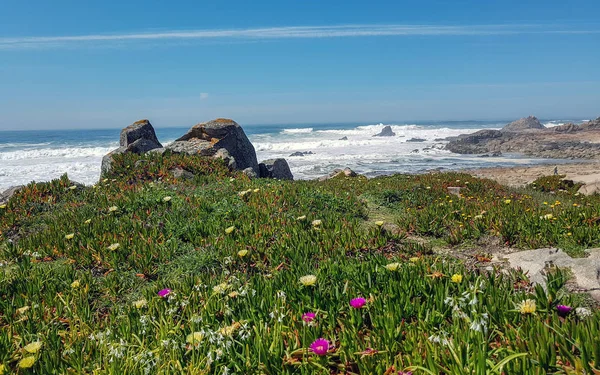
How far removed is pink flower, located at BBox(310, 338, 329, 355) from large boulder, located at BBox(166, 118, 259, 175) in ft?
45.4

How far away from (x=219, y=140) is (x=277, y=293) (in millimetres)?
13655

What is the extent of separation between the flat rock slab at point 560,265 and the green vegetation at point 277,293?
0.69 ft

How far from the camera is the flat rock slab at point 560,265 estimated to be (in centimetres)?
360

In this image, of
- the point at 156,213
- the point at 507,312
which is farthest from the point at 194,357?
the point at 156,213

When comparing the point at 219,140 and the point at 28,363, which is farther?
the point at 219,140

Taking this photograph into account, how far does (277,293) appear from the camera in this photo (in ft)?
10.6

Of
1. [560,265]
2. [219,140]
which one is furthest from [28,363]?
[219,140]

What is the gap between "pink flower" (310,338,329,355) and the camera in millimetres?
2318

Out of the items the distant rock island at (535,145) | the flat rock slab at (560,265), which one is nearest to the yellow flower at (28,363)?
the flat rock slab at (560,265)

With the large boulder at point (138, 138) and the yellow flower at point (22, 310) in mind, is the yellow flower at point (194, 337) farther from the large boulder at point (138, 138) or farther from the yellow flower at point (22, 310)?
the large boulder at point (138, 138)

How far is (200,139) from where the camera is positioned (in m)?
16.7

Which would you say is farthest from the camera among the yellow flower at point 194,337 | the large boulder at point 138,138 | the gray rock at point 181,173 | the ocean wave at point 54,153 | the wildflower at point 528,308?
the ocean wave at point 54,153

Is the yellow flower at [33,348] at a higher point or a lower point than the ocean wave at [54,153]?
higher

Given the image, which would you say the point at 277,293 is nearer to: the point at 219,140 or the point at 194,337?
the point at 194,337
